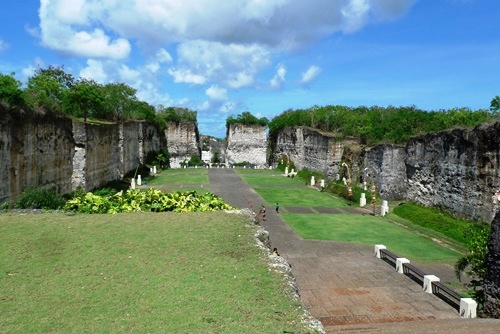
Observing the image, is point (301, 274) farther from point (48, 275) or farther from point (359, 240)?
point (48, 275)

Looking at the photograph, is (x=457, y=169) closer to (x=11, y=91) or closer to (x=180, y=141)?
(x=11, y=91)

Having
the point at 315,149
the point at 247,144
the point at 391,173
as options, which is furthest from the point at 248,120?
the point at 391,173

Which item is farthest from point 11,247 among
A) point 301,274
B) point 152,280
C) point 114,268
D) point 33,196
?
point 301,274

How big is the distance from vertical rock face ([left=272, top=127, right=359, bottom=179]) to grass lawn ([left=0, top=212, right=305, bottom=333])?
24.5 meters

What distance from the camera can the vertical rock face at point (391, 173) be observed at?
26.9 meters

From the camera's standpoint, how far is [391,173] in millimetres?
26984

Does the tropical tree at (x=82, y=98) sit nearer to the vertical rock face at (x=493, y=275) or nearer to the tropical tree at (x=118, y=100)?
the tropical tree at (x=118, y=100)

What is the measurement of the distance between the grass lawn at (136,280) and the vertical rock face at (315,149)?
24451 mm

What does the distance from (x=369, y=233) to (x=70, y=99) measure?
1796 centimetres

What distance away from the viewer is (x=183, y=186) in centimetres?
3275

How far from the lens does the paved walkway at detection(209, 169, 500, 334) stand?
8.50 meters

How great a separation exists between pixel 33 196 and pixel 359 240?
11.8 metres

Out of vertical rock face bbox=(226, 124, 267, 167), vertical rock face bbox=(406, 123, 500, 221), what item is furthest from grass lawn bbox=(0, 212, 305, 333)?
vertical rock face bbox=(226, 124, 267, 167)

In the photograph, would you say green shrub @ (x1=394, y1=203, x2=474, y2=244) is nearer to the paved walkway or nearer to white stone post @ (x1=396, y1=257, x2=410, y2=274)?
the paved walkway
